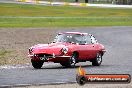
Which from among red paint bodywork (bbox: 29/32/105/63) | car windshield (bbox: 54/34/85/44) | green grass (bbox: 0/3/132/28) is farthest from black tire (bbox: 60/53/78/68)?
green grass (bbox: 0/3/132/28)

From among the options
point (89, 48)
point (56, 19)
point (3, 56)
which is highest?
point (89, 48)

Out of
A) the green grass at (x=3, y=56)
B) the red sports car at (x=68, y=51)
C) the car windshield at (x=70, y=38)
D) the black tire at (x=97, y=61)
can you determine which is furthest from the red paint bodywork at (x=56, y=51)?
the green grass at (x=3, y=56)

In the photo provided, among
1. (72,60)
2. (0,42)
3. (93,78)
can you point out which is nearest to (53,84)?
(93,78)

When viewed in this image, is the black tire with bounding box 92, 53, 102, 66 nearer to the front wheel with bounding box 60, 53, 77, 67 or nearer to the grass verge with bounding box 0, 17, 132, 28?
the front wheel with bounding box 60, 53, 77, 67

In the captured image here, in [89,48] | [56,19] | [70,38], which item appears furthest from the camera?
[56,19]

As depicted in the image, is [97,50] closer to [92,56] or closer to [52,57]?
[92,56]

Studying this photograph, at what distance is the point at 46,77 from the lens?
16875 millimetres

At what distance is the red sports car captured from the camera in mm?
20016

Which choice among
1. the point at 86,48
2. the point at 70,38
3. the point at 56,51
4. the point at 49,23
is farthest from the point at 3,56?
the point at 49,23

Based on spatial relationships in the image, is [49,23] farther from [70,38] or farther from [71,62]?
[71,62]

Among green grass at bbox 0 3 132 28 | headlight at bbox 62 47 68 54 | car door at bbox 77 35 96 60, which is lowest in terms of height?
green grass at bbox 0 3 132 28

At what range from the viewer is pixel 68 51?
20234mm

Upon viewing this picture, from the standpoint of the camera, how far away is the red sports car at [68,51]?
65.7ft

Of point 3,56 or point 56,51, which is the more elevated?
point 56,51
